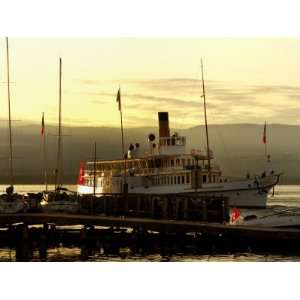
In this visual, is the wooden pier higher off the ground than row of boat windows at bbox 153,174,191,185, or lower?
lower

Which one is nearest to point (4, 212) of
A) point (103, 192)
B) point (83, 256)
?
point (83, 256)

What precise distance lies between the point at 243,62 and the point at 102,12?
284cm

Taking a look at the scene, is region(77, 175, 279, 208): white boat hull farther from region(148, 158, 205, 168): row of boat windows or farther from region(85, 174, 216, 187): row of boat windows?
region(148, 158, 205, 168): row of boat windows

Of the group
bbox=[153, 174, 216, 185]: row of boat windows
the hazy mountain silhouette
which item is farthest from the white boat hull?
the hazy mountain silhouette

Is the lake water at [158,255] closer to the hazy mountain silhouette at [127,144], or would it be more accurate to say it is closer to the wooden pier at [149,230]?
the wooden pier at [149,230]

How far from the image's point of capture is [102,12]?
12.5 m

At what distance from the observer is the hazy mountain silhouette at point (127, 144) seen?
14.7 m

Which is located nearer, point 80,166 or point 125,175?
point 80,166

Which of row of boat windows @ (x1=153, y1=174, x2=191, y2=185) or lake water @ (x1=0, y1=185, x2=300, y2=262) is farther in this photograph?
row of boat windows @ (x1=153, y1=174, x2=191, y2=185)

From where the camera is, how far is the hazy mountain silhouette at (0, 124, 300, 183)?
48.2 ft

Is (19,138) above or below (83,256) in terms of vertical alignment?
above

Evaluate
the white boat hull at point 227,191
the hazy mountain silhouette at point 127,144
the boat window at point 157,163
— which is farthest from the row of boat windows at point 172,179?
the hazy mountain silhouette at point 127,144
